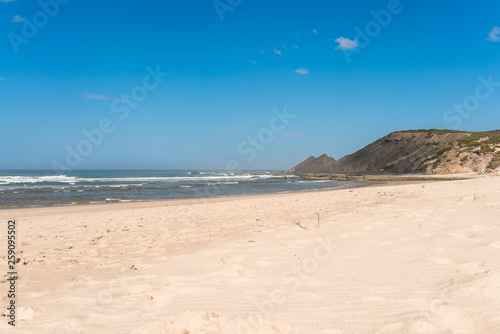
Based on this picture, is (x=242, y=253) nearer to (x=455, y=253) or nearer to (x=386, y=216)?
(x=455, y=253)

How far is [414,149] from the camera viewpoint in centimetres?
6850

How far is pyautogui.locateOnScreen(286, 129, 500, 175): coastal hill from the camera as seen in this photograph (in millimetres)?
40406

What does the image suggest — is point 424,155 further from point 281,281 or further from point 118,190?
point 281,281

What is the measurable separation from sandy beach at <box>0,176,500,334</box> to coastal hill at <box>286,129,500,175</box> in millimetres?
37038

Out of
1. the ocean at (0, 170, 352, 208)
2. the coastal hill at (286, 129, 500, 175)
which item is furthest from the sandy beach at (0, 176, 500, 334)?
the coastal hill at (286, 129, 500, 175)

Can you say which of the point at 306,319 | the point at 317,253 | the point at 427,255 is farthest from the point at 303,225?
the point at 306,319

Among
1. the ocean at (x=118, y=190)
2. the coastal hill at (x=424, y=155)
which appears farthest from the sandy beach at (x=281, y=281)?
the coastal hill at (x=424, y=155)

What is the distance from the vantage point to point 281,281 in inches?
148

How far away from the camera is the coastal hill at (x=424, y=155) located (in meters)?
40.4

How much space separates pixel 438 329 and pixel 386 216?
5.96 metres

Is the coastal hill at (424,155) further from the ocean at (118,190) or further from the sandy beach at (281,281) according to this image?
the sandy beach at (281,281)

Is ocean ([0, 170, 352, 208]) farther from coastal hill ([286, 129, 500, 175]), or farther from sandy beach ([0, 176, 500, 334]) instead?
coastal hill ([286, 129, 500, 175])

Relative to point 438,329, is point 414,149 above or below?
above

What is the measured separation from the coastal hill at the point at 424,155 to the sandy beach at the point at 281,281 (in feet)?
122
